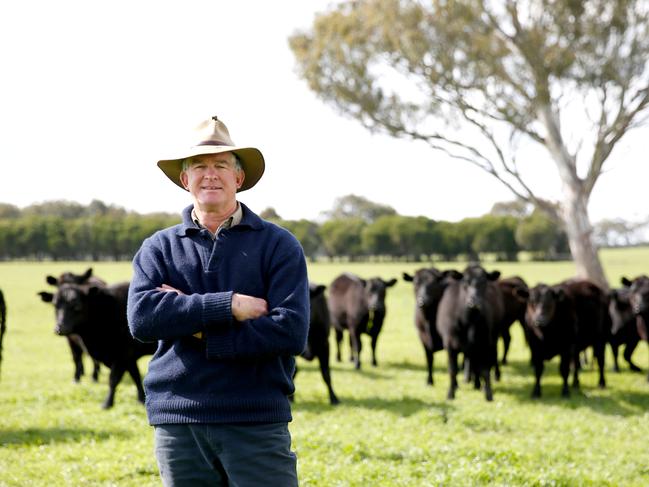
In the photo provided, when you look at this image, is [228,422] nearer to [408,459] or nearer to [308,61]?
[408,459]

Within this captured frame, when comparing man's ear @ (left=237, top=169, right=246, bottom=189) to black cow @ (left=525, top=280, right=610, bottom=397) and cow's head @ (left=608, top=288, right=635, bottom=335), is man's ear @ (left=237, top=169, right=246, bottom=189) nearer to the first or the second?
black cow @ (left=525, top=280, right=610, bottom=397)

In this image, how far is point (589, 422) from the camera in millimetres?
8656

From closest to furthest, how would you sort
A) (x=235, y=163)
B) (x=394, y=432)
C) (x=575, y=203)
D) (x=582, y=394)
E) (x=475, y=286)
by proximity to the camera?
1. (x=235, y=163)
2. (x=394, y=432)
3. (x=475, y=286)
4. (x=582, y=394)
5. (x=575, y=203)

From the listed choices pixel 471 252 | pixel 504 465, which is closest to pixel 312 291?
pixel 504 465

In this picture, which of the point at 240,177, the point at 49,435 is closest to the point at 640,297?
the point at 49,435

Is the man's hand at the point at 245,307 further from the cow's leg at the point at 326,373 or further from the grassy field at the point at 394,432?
the cow's leg at the point at 326,373

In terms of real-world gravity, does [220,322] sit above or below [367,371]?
above

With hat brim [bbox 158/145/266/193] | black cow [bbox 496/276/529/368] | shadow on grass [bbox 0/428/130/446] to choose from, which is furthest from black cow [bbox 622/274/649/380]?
hat brim [bbox 158/145/266/193]

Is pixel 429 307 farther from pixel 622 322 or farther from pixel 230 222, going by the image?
pixel 230 222

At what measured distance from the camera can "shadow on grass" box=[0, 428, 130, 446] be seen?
24.2ft

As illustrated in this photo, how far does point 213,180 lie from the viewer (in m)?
3.15

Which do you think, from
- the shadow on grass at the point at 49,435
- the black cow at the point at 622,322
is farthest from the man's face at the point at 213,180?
the black cow at the point at 622,322

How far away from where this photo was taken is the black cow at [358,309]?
14622mm

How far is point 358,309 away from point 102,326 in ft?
20.8
